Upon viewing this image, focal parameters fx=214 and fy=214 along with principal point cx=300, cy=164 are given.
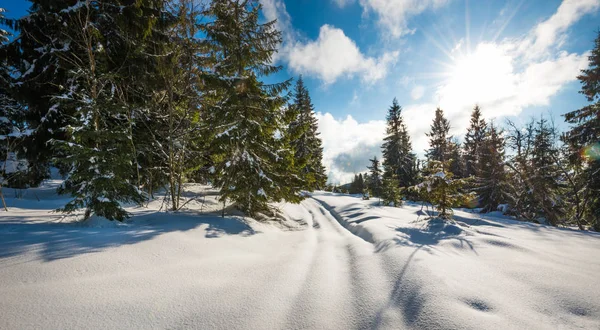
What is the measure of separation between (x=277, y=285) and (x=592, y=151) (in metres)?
21.9

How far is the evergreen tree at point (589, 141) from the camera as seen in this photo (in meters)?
13.6

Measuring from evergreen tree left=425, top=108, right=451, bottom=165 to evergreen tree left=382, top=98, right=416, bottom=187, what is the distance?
421 centimetres

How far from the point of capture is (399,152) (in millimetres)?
30797

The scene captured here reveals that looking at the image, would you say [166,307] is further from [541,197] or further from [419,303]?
[541,197]

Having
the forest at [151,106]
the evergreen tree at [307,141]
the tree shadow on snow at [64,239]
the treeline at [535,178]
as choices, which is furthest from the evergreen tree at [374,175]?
the tree shadow on snow at [64,239]

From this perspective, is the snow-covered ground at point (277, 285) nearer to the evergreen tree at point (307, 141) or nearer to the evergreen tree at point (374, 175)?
the evergreen tree at point (307, 141)

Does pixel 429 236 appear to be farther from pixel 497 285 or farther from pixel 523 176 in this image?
pixel 523 176

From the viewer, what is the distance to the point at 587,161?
46.8 feet

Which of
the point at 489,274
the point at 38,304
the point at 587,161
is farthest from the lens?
the point at 587,161

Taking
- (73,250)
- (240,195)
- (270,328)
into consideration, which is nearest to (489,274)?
(270,328)

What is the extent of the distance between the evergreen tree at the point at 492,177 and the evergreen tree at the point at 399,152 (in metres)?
7.18

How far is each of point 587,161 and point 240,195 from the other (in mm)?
22351

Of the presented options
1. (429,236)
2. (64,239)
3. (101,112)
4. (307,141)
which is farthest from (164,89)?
(307,141)

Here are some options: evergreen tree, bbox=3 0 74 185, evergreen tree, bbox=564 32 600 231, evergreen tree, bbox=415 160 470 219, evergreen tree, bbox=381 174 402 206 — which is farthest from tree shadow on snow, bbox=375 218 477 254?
evergreen tree, bbox=564 32 600 231
